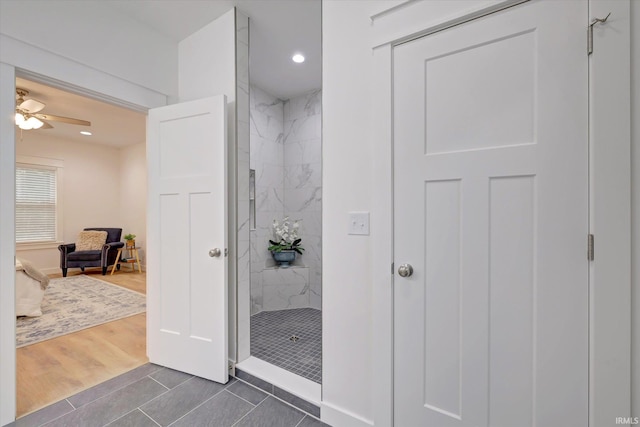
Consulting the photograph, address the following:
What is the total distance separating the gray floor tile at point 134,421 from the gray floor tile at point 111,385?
37 centimetres

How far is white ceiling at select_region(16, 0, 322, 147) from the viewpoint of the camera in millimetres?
2070

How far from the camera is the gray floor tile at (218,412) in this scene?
159 cm

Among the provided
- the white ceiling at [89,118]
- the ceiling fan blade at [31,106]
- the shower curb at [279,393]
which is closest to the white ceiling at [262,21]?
the white ceiling at [89,118]

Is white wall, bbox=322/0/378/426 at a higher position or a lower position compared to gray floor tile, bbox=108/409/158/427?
higher

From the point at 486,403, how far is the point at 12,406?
2519mm

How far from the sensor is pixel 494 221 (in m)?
1.16

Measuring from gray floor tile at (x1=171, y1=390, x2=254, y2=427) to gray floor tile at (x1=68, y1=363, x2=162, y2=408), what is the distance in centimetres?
68

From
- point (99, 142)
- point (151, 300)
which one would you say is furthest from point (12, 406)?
point (99, 142)

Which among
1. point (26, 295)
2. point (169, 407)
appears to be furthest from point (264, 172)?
point (26, 295)

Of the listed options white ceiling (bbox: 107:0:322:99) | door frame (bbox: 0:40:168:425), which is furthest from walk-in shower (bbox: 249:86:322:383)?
door frame (bbox: 0:40:168:425)

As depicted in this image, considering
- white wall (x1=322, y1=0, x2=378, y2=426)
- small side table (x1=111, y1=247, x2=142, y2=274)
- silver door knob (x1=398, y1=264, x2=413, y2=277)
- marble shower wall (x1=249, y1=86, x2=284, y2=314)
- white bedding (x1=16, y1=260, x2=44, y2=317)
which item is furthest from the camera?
small side table (x1=111, y1=247, x2=142, y2=274)

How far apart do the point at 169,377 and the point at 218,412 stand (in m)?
0.63

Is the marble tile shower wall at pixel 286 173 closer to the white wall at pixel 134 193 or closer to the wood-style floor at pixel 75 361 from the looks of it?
the wood-style floor at pixel 75 361

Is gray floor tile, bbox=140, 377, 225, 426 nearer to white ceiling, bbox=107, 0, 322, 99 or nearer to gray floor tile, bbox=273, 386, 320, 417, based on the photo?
gray floor tile, bbox=273, 386, 320, 417
